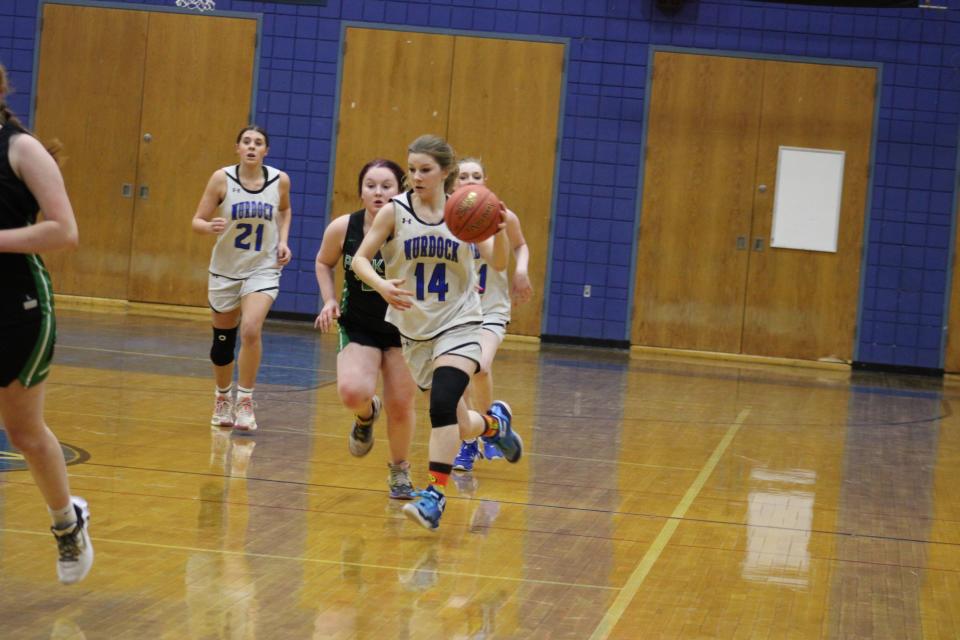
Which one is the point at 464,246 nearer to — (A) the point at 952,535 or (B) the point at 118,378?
(A) the point at 952,535

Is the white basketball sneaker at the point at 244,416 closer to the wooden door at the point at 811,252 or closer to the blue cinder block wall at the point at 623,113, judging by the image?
the blue cinder block wall at the point at 623,113

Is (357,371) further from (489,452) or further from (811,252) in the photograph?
(811,252)

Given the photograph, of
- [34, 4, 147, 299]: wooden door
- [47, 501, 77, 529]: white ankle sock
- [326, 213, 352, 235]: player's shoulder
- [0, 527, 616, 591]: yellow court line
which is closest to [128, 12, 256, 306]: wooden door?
[34, 4, 147, 299]: wooden door

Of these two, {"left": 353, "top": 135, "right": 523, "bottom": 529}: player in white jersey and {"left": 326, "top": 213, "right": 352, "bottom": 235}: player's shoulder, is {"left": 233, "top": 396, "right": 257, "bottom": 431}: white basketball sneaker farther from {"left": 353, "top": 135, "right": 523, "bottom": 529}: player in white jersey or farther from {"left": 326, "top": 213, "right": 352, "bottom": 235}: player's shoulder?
{"left": 353, "top": 135, "right": 523, "bottom": 529}: player in white jersey

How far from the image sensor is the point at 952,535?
536 centimetres

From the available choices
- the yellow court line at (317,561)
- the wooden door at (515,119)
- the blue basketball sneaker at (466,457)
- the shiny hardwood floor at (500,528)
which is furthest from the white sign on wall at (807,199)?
the yellow court line at (317,561)

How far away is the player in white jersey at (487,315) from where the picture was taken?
20.0 ft

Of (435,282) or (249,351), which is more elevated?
(435,282)

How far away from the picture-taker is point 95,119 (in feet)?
45.3

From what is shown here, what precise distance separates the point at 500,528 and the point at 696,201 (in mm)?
9089

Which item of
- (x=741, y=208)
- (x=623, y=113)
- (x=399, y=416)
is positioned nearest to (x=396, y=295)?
(x=399, y=416)

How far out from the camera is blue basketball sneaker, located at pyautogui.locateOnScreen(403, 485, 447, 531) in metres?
4.57

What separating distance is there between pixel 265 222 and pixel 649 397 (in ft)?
12.1

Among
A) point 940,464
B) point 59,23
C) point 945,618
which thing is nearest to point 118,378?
point 940,464
